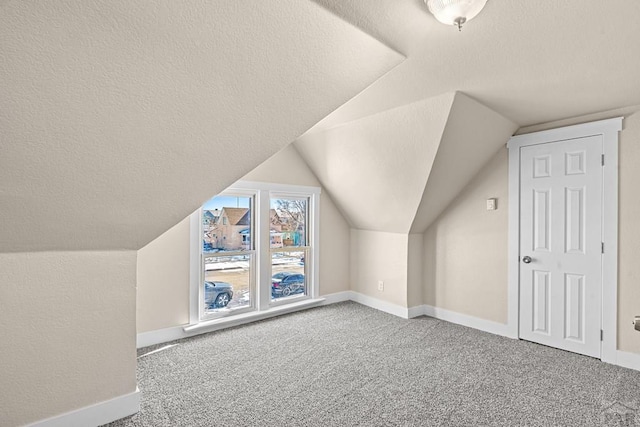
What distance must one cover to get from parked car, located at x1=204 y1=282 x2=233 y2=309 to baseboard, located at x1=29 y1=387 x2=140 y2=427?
1.51 metres

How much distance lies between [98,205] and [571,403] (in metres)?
3.27

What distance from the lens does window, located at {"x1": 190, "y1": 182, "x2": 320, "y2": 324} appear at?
3.66 m

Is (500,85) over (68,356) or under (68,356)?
over

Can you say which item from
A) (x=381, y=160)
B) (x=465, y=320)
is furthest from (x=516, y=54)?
(x=465, y=320)

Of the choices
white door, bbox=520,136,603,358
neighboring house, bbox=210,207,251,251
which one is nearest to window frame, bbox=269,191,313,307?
neighboring house, bbox=210,207,251,251

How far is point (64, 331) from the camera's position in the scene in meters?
2.03

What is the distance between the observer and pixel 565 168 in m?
3.13

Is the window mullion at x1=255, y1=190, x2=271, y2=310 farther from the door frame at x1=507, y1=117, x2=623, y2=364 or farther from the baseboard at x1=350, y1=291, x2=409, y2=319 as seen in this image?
the door frame at x1=507, y1=117, x2=623, y2=364

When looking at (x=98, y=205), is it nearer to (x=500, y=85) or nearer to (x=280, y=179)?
(x=280, y=179)

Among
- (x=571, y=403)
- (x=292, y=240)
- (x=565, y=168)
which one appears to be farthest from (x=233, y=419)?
(x=565, y=168)

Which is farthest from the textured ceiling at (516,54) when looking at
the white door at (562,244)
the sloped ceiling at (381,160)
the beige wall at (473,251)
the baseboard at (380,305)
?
the baseboard at (380,305)

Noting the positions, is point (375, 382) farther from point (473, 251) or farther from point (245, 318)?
point (473, 251)

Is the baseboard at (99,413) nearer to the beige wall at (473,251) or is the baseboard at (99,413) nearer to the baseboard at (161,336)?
the baseboard at (161,336)

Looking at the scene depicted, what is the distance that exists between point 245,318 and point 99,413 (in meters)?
1.81
